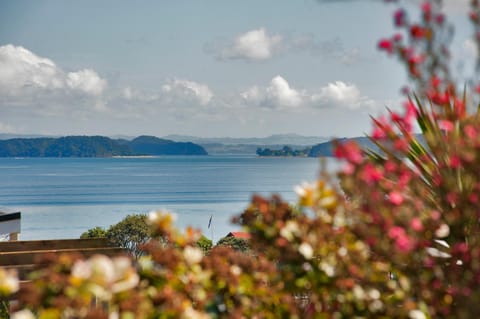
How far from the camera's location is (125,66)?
112 m

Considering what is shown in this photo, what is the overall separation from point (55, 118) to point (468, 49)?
125 m

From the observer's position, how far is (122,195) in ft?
251

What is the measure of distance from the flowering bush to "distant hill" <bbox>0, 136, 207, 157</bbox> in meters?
154

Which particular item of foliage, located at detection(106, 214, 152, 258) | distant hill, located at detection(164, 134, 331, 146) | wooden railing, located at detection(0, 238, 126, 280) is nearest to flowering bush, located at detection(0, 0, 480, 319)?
wooden railing, located at detection(0, 238, 126, 280)

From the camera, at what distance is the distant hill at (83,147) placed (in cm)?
15438

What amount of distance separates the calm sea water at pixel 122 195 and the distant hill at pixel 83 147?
37201 millimetres

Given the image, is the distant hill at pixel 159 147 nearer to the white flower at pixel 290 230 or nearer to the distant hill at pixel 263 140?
the distant hill at pixel 263 140

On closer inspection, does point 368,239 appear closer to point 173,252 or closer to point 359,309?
point 359,309

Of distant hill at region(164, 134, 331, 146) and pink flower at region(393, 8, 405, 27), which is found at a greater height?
pink flower at region(393, 8, 405, 27)

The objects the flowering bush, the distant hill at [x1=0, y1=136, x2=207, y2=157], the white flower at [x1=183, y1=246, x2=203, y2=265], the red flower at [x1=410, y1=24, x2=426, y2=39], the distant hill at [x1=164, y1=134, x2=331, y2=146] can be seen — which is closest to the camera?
the flowering bush

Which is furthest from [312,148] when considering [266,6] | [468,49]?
[468,49]

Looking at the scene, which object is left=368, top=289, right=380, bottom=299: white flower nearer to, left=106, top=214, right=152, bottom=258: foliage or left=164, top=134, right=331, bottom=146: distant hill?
left=106, top=214, right=152, bottom=258: foliage

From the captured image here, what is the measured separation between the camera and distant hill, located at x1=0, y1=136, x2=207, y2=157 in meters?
154

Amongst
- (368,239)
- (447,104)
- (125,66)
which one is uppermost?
(125,66)
